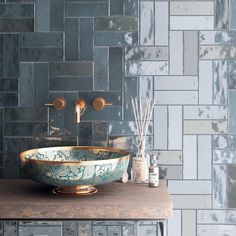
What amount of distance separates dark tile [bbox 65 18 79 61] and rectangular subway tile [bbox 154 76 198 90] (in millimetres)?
469

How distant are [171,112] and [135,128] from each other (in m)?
0.22

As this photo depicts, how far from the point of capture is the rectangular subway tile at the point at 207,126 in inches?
104

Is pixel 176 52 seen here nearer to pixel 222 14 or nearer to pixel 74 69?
pixel 222 14

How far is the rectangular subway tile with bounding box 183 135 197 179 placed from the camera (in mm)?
2646

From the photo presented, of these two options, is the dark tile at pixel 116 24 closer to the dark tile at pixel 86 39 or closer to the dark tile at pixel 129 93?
the dark tile at pixel 86 39

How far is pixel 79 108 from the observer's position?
Answer: 101 inches

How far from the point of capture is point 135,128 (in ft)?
8.68

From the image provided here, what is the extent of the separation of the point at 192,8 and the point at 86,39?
0.60 meters

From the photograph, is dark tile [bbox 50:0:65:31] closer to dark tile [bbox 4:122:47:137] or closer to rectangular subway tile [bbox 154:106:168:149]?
dark tile [bbox 4:122:47:137]

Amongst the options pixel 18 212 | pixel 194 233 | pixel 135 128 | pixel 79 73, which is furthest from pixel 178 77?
pixel 18 212

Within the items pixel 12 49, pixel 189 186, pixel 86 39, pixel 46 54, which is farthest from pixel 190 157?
pixel 12 49

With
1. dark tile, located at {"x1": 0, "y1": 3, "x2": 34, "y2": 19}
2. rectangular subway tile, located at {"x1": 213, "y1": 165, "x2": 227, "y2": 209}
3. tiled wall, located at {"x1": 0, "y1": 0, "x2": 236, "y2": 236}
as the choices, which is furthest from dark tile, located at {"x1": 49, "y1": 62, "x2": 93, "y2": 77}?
rectangular subway tile, located at {"x1": 213, "y1": 165, "x2": 227, "y2": 209}

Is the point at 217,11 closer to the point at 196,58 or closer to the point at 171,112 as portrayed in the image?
the point at 196,58

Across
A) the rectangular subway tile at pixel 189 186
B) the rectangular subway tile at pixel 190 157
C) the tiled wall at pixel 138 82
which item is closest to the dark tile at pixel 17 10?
the tiled wall at pixel 138 82
